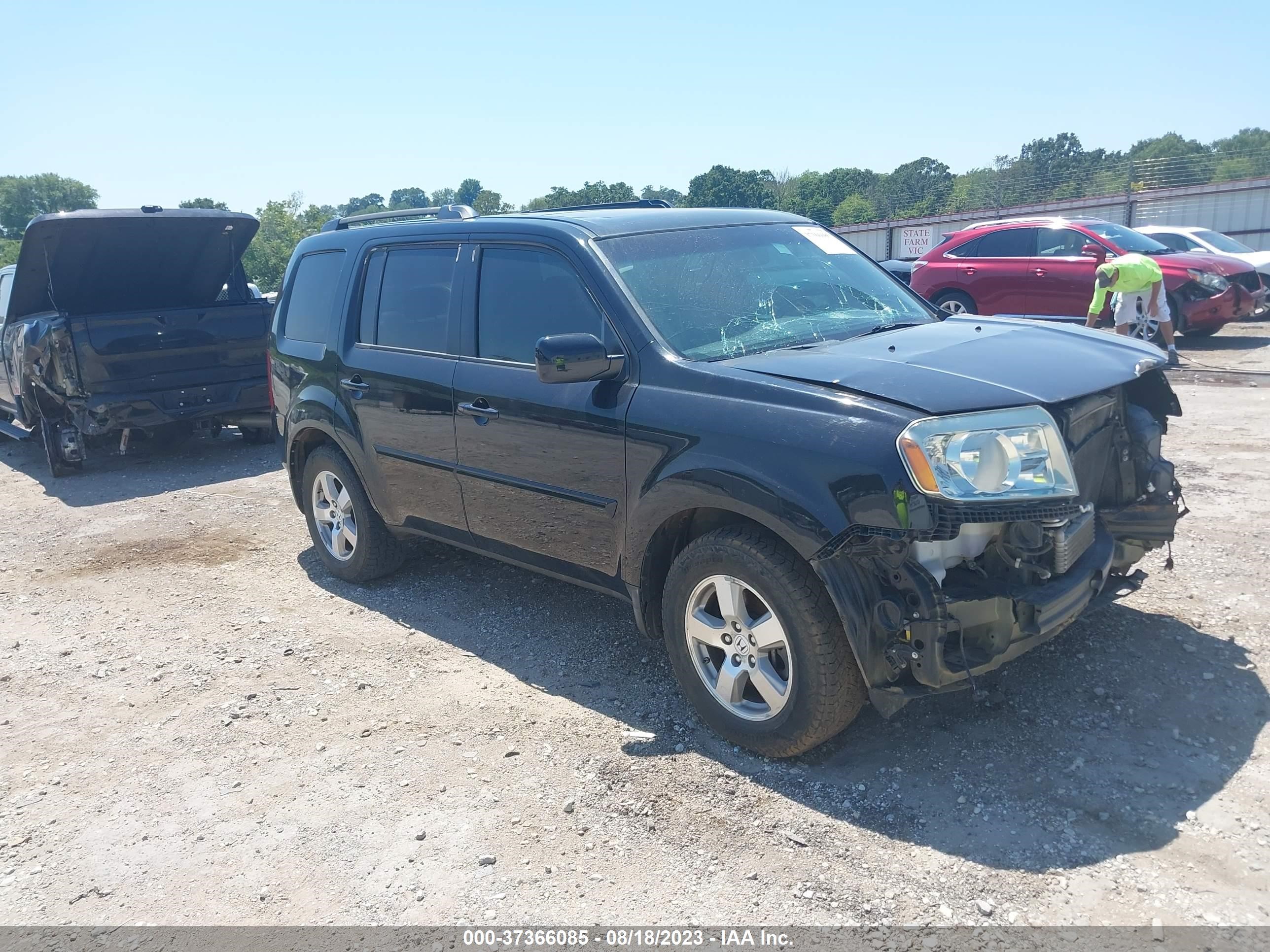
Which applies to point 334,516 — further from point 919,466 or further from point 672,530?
point 919,466

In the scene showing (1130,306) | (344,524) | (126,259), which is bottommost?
(344,524)

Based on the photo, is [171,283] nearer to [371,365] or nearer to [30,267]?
[30,267]

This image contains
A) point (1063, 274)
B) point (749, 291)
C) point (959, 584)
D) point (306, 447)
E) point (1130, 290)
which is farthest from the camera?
point (1063, 274)

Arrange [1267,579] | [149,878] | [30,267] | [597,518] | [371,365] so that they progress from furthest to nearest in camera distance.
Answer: [30,267]
[371,365]
[1267,579]
[597,518]
[149,878]

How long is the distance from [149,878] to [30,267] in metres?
7.52

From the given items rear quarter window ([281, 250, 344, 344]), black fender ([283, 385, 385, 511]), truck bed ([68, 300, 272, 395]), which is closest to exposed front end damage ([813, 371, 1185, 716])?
black fender ([283, 385, 385, 511])

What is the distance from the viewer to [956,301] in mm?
13656

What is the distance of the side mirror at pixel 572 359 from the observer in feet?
12.2

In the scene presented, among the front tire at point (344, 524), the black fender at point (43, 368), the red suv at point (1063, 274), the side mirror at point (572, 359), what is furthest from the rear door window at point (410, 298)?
the red suv at point (1063, 274)

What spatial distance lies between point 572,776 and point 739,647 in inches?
30.6

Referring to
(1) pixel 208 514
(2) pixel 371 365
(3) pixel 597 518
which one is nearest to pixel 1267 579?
(3) pixel 597 518

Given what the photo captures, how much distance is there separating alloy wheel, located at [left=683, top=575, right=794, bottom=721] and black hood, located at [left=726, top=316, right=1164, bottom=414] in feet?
2.69

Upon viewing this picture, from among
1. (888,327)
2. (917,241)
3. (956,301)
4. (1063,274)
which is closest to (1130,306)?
(1063,274)

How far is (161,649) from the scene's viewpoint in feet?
16.9
